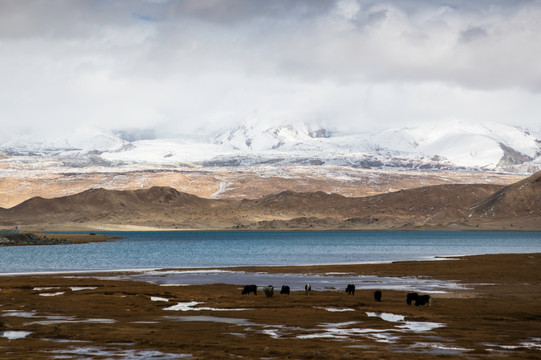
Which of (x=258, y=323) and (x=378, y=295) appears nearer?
(x=258, y=323)

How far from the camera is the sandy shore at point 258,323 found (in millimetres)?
27297

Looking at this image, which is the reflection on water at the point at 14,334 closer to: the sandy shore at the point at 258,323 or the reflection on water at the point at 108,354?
the sandy shore at the point at 258,323

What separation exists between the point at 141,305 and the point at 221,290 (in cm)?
984

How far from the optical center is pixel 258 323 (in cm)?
3466

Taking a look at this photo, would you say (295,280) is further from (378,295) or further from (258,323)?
(258,323)

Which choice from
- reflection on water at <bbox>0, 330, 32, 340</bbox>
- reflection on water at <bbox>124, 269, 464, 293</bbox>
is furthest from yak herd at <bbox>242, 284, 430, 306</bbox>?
reflection on water at <bbox>0, 330, 32, 340</bbox>

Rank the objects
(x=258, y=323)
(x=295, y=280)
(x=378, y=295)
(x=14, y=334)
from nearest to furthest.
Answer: (x=14, y=334)
(x=258, y=323)
(x=378, y=295)
(x=295, y=280)

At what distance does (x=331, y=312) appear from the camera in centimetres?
3872

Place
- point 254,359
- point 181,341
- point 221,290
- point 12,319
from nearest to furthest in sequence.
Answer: point 254,359
point 181,341
point 12,319
point 221,290

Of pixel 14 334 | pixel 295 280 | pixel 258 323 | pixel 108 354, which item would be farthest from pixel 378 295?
pixel 14 334

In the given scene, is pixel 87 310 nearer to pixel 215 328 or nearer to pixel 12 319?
pixel 12 319

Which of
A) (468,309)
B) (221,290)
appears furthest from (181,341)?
(221,290)

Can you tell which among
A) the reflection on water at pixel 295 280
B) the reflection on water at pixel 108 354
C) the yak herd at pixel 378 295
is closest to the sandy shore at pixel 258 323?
the reflection on water at pixel 108 354

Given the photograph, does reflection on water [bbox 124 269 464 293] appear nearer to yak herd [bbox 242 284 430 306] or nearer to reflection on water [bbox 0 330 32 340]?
yak herd [bbox 242 284 430 306]
